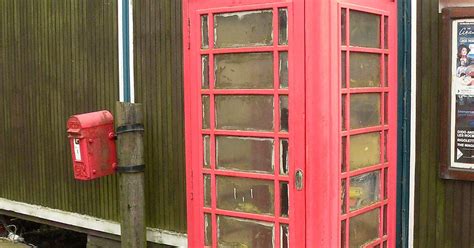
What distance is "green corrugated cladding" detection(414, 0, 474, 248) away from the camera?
14.3ft

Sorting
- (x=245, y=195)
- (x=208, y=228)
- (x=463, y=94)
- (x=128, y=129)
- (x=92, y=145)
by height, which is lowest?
(x=208, y=228)

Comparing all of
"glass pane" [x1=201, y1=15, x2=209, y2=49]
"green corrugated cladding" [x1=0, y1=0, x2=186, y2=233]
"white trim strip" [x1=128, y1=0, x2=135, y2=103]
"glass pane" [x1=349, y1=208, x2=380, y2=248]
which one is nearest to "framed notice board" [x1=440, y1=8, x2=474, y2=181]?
"glass pane" [x1=349, y1=208, x2=380, y2=248]

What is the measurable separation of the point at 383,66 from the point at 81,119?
2.59 meters

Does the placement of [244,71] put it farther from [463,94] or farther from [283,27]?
[463,94]

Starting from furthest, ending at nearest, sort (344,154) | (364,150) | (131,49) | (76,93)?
(76,93) < (131,49) < (364,150) < (344,154)

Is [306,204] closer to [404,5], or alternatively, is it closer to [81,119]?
[404,5]

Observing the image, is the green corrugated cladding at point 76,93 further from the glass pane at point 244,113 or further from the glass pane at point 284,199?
the glass pane at point 284,199

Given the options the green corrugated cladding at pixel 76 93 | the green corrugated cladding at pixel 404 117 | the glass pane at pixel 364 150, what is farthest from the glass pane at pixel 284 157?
the green corrugated cladding at pixel 76 93

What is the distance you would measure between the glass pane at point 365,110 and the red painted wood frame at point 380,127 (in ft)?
0.07

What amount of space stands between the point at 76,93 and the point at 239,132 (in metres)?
2.63

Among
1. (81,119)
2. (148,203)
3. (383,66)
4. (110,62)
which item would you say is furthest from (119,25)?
(383,66)

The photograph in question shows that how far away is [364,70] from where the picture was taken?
168 inches

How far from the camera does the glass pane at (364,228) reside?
4254 mm

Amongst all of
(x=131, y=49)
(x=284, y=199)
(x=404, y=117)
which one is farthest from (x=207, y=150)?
(x=131, y=49)
